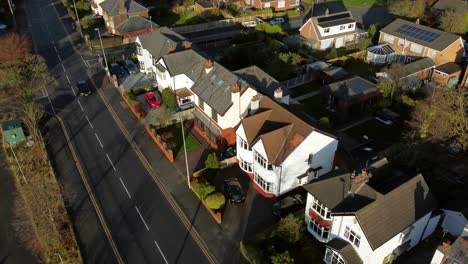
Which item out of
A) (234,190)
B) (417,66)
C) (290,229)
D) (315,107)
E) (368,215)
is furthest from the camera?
(417,66)

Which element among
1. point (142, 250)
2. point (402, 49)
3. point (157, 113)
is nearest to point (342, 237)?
point (142, 250)

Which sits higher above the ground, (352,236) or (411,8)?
(411,8)

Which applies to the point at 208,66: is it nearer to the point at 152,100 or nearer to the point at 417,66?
the point at 152,100

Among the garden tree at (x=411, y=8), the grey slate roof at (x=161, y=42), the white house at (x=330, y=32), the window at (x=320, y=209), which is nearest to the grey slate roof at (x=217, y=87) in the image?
the grey slate roof at (x=161, y=42)

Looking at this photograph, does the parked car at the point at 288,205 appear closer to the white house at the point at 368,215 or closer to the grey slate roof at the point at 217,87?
the white house at the point at 368,215

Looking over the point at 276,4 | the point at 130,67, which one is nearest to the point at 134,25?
the point at 130,67

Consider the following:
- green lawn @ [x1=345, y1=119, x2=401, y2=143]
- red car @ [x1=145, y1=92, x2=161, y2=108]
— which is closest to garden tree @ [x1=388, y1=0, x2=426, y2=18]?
green lawn @ [x1=345, y1=119, x2=401, y2=143]

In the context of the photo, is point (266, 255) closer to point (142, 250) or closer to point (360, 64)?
point (142, 250)

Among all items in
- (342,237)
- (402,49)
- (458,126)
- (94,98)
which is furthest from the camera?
(402,49)
